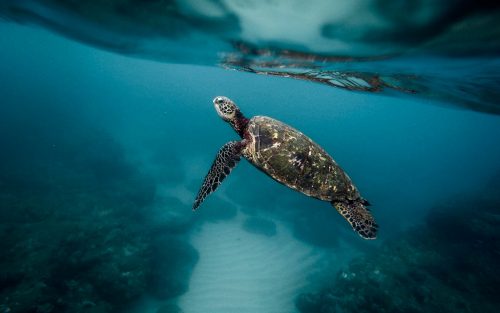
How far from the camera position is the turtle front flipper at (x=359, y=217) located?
5289 millimetres

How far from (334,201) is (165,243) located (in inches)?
488

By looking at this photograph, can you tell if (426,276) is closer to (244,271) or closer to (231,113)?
(244,271)

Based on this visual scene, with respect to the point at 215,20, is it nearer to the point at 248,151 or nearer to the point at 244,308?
the point at 248,151

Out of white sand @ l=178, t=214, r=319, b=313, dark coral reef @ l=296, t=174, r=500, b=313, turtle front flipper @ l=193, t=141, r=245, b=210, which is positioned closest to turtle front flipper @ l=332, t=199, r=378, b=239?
turtle front flipper @ l=193, t=141, r=245, b=210

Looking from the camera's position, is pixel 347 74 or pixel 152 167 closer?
pixel 347 74

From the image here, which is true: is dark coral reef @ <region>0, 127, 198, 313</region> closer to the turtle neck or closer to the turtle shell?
the turtle neck

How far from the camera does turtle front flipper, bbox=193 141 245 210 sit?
5407 millimetres

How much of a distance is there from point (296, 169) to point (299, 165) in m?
0.10

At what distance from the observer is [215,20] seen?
8.33 meters

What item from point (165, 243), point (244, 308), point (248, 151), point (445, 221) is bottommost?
point (244, 308)

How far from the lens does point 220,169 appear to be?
5.57 m

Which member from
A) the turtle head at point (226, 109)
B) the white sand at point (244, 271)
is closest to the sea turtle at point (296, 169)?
the turtle head at point (226, 109)

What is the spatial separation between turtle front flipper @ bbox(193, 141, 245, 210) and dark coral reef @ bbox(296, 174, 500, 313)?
9.68 metres

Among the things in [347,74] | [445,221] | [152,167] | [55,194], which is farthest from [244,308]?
[152,167]
